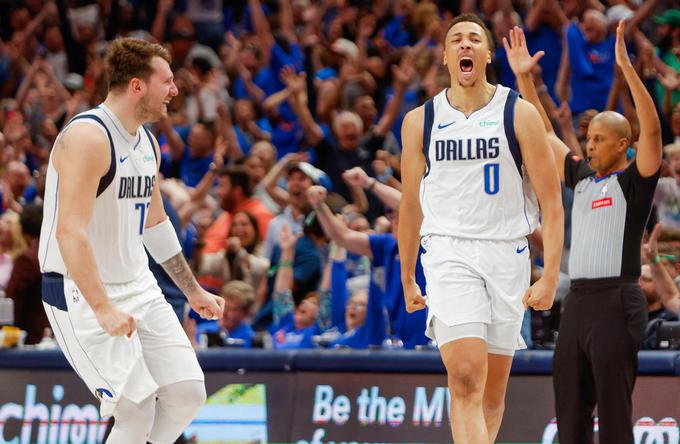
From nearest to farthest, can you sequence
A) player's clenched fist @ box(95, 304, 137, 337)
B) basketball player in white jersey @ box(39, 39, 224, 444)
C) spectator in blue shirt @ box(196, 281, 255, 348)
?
player's clenched fist @ box(95, 304, 137, 337) → basketball player in white jersey @ box(39, 39, 224, 444) → spectator in blue shirt @ box(196, 281, 255, 348)

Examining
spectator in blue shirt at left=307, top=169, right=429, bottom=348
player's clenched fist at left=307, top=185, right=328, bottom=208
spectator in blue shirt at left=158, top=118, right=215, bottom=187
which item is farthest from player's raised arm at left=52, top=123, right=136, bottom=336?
spectator in blue shirt at left=158, top=118, right=215, bottom=187

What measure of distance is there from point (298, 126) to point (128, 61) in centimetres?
792

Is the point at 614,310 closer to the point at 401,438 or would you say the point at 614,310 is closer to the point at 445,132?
the point at 445,132

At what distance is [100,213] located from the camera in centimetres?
571

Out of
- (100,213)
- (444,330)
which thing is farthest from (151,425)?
(444,330)

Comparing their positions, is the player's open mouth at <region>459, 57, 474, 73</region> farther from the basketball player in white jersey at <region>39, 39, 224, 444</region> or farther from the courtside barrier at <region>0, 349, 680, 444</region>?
the courtside barrier at <region>0, 349, 680, 444</region>

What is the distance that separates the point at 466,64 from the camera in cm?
600

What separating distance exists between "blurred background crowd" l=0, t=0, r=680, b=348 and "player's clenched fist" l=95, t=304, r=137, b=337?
2.61m

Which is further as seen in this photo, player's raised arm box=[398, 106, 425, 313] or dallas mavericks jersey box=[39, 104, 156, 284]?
player's raised arm box=[398, 106, 425, 313]

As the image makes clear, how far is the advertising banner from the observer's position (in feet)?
24.7

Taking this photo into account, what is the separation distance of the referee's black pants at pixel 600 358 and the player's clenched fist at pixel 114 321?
8.29 feet

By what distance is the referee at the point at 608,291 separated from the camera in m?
6.42

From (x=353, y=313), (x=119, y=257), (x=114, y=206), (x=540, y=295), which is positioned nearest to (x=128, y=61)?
(x=114, y=206)

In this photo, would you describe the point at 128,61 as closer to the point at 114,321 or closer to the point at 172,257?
the point at 172,257
